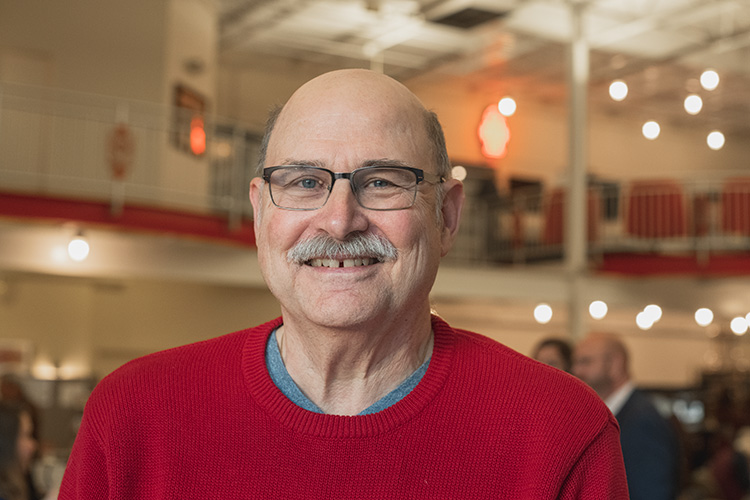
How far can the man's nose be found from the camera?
4.85ft

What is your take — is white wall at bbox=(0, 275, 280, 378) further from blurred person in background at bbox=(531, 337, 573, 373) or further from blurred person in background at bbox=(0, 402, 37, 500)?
blurred person in background at bbox=(0, 402, 37, 500)

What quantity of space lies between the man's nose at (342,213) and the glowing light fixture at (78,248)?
9.00 m

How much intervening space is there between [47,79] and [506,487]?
1276 centimetres

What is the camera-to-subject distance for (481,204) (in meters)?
16.9

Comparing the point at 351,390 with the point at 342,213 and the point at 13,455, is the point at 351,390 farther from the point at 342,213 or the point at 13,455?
the point at 13,455

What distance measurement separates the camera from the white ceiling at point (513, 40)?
14.4 metres

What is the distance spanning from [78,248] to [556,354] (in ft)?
19.8

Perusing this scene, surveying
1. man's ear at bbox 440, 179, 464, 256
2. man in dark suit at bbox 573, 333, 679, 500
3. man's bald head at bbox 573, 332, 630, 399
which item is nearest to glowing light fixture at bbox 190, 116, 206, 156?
man's bald head at bbox 573, 332, 630, 399

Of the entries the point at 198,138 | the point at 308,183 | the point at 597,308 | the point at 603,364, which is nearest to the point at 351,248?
the point at 308,183

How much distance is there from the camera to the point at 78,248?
9992 mm

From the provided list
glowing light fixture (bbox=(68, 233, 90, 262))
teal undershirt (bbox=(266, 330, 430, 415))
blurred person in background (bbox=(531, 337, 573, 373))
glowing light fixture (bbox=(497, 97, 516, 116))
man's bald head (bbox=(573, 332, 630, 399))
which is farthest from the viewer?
glowing light fixture (bbox=(497, 97, 516, 116))

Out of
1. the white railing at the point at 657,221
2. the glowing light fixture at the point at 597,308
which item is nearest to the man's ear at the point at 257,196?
the glowing light fixture at the point at 597,308

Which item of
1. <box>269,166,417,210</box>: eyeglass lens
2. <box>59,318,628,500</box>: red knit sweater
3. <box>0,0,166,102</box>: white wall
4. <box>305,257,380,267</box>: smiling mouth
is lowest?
<box>59,318,628,500</box>: red knit sweater

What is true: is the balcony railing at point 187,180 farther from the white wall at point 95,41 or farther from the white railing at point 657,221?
the white wall at point 95,41
